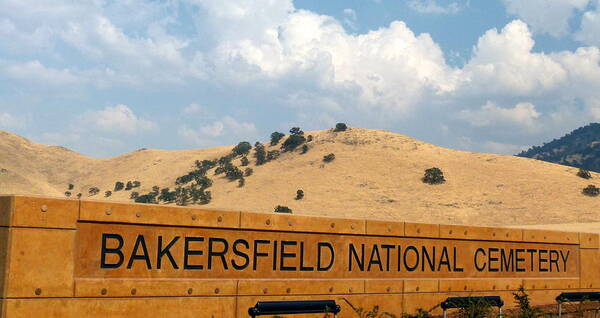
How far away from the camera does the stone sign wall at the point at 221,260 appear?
6.81 meters

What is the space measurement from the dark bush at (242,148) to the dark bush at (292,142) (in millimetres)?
6938

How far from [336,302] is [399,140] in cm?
7781

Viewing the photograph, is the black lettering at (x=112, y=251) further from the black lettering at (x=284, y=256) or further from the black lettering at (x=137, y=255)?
the black lettering at (x=284, y=256)

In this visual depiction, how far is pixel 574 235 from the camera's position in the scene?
1242cm

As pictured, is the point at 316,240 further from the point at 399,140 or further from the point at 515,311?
the point at 399,140

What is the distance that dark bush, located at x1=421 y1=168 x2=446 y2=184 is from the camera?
67.6 meters

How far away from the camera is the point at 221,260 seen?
320 inches

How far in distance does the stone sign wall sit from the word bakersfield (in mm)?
14

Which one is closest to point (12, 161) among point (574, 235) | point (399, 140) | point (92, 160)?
point (92, 160)

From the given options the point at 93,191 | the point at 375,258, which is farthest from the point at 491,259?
the point at 93,191

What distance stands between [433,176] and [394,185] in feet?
13.8

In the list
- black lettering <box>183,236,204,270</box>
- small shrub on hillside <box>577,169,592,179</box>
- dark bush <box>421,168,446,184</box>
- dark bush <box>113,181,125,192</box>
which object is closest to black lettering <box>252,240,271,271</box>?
black lettering <box>183,236,204,270</box>

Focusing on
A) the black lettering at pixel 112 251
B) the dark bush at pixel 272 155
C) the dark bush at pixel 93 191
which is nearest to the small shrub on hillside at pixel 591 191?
the dark bush at pixel 272 155

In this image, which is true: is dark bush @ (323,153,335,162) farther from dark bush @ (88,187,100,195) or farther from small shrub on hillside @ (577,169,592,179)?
dark bush @ (88,187,100,195)
